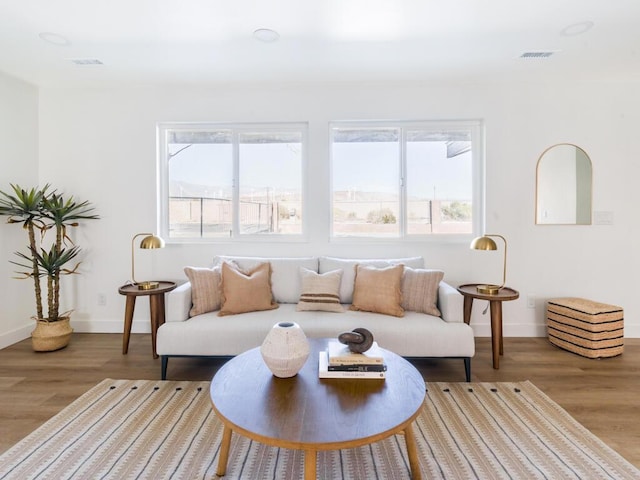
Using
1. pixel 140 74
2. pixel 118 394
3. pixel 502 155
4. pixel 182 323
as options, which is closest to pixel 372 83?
pixel 502 155

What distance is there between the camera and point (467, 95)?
3438 mm

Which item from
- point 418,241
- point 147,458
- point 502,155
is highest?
point 502,155

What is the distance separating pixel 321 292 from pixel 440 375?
1.07 m

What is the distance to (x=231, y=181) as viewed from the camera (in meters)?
3.65

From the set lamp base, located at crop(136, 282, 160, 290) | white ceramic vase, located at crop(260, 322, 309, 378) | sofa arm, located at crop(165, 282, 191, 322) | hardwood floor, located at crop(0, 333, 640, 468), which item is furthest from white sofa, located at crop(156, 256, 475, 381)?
white ceramic vase, located at crop(260, 322, 309, 378)

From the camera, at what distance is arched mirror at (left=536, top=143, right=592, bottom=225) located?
3418 mm

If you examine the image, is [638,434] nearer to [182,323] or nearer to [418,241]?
[418,241]

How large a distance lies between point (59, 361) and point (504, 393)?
3340 millimetres

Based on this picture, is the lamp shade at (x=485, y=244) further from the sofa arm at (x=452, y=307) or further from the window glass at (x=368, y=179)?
the window glass at (x=368, y=179)

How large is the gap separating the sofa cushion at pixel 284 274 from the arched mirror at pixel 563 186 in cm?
232

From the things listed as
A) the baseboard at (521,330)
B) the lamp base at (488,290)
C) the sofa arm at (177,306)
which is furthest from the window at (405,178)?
the sofa arm at (177,306)

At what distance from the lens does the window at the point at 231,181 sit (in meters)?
3.62

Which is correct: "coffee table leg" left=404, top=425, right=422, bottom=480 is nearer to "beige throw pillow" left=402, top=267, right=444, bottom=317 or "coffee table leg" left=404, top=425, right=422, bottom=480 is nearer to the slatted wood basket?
"beige throw pillow" left=402, top=267, right=444, bottom=317

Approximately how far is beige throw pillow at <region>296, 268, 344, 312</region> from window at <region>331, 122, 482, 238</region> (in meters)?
0.82
